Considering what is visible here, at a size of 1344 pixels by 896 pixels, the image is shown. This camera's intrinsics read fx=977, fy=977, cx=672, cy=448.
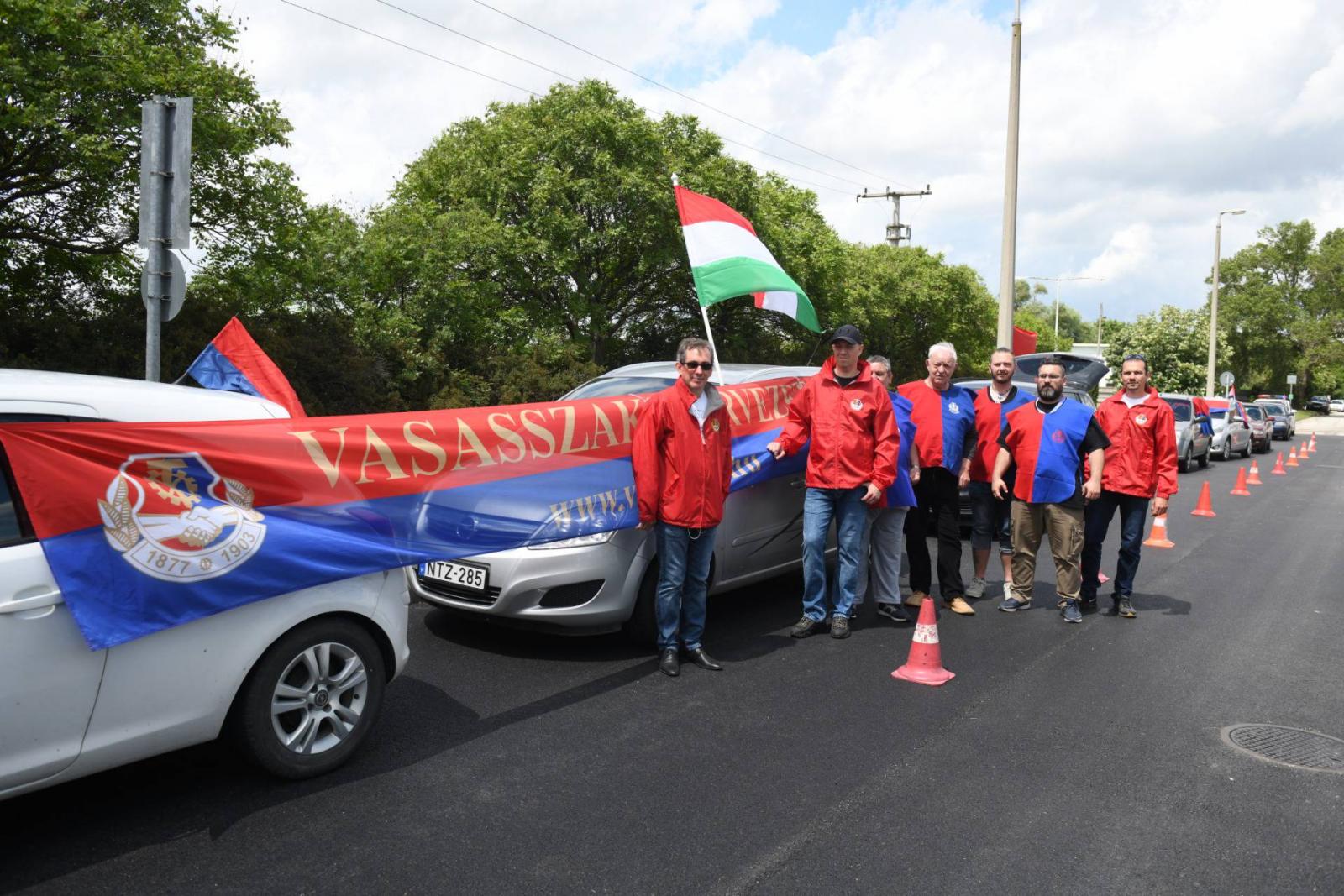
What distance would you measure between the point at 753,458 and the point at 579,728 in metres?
2.43

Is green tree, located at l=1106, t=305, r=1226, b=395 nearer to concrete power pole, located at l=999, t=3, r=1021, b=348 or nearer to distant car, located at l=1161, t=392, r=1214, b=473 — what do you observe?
distant car, located at l=1161, t=392, r=1214, b=473

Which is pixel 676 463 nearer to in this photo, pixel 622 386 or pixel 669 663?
pixel 669 663

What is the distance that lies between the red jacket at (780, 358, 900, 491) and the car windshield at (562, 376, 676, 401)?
112 cm

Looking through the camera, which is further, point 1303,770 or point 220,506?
point 1303,770

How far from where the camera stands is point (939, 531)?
744 cm

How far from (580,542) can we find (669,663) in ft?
2.83

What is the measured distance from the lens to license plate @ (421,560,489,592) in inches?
216

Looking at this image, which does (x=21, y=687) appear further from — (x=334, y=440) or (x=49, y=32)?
(x=49, y=32)

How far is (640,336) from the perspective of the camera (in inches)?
951

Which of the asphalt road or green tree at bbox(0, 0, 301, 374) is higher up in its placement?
green tree at bbox(0, 0, 301, 374)

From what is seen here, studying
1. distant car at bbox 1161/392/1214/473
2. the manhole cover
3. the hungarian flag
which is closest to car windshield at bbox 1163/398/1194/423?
distant car at bbox 1161/392/1214/473

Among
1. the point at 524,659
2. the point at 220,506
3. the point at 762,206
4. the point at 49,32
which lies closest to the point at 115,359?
the point at 49,32

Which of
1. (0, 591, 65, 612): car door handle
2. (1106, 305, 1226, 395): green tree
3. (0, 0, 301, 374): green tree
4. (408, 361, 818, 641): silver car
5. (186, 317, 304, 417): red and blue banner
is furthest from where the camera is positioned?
(1106, 305, 1226, 395): green tree

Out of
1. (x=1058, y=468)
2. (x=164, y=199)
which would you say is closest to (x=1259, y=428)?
(x=1058, y=468)
